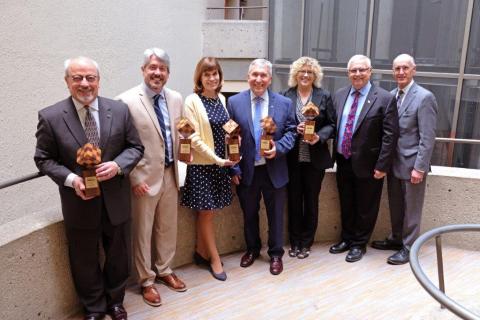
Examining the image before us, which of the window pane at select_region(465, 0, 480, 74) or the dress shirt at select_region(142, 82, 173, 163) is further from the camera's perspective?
the window pane at select_region(465, 0, 480, 74)

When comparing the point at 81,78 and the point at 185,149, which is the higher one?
the point at 81,78

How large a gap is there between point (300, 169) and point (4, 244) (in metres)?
2.30

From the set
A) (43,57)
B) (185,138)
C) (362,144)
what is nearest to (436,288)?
(185,138)

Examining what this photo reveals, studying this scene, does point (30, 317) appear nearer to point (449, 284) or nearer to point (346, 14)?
point (449, 284)

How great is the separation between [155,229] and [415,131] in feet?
7.41

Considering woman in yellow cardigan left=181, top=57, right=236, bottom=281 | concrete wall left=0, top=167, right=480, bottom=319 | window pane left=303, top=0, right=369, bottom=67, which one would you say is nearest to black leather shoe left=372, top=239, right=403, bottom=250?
concrete wall left=0, top=167, right=480, bottom=319

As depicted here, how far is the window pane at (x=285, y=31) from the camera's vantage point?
9.00 m

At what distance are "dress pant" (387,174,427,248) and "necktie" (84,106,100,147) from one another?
2.57m

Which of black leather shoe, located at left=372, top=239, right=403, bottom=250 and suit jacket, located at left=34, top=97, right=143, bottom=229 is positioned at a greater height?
suit jacket, located at left=34, top=97, right=143, bottom=229

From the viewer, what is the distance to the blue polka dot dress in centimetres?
328

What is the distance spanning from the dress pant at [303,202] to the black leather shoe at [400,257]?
0.71 m

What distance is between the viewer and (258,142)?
341 cm

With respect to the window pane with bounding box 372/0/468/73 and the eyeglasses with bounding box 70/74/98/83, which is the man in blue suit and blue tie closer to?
the eyeglasses with bounding box 70/74/98/83

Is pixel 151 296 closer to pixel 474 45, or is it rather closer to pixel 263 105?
pixel 263 105
